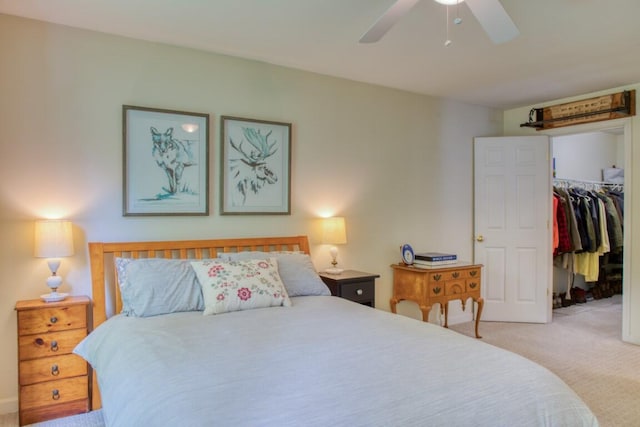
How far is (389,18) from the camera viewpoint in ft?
6.88

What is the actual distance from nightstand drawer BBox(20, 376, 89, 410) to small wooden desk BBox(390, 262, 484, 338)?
109 inches

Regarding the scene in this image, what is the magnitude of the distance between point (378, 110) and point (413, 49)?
1.04m

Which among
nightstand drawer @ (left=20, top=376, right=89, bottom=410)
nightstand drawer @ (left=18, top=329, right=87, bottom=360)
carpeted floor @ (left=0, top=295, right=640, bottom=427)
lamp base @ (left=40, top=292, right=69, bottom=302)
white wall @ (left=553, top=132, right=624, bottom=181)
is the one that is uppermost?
white wall @ (left=553, top=132, right=624, bottom=181)

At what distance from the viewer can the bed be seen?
1.35 m

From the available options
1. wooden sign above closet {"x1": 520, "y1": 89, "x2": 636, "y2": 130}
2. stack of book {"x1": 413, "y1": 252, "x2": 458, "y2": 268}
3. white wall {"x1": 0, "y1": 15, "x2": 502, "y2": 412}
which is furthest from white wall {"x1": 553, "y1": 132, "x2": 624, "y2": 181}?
stack of book {"x1": 413, "y1": 252, "x2": 458, "y2": 268}

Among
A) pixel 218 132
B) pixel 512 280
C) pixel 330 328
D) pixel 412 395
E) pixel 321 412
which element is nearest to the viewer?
pixel 321 412

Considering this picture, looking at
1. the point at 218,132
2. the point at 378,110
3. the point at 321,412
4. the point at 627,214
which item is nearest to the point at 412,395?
the point at 321,412

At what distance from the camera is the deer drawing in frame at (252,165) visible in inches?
137

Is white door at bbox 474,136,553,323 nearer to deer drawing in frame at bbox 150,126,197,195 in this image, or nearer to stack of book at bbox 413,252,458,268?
stack of book at bbox 413,252,458,268

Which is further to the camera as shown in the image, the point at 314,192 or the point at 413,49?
the point at 314,192

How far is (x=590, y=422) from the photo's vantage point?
158 centimetres

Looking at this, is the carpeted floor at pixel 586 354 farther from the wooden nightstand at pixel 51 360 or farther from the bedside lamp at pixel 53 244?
the bedside lamp at pixel 53 244

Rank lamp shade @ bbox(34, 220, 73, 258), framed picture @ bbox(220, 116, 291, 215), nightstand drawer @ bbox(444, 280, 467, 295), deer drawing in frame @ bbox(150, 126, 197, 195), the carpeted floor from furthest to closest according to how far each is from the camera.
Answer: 1. nightstand drawer @ bbox(444, 280, 467, 295)
2. framed picture @ bbox(220, 116, 291, 215)
3. deer drawing in frame @ bbox(150, 126, 197, 195)
4. the carpeted floor
5. lamp shade @ bbox(34, 220, 73, 258)

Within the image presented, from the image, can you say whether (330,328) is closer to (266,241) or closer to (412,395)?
(412,395)
